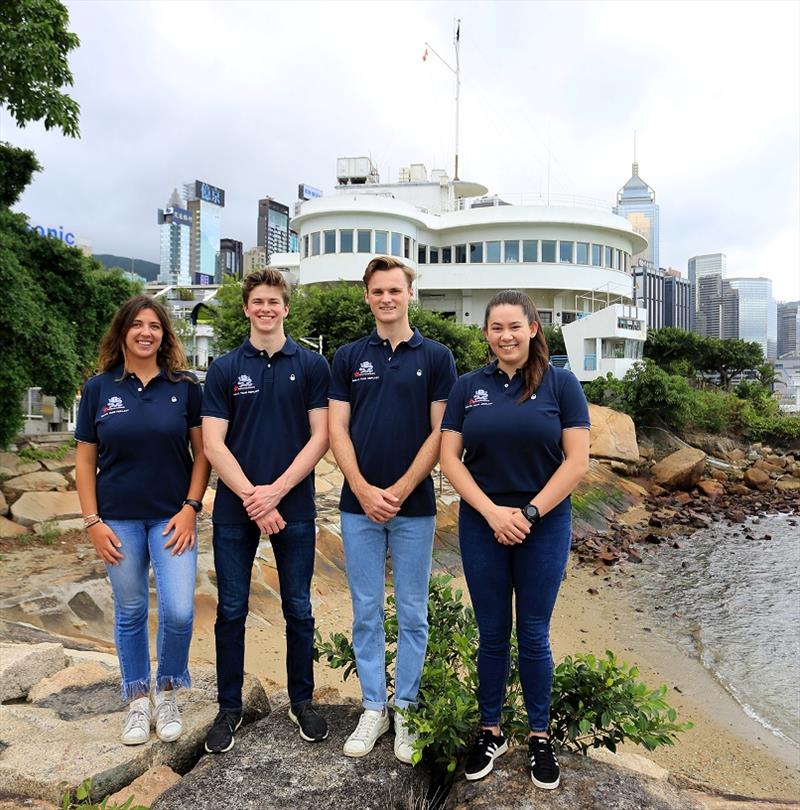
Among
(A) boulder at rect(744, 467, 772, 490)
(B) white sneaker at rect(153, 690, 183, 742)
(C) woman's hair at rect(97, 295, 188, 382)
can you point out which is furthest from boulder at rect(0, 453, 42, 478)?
(A) boulder at rect(744, 467, 772, 490)

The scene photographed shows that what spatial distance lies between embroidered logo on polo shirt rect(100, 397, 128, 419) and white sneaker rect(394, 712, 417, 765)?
2129 mm

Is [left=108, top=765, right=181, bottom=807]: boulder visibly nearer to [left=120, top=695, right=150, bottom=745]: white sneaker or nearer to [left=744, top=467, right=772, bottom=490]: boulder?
Result: [left=120, top=695, right=150, bottom=745]: white sneaker

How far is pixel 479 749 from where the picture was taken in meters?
3.30

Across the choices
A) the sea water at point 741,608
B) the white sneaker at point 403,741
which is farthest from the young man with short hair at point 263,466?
the sea water at point 741,608

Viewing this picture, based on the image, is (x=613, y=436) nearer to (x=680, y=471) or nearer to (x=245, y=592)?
(x=680, y=471)

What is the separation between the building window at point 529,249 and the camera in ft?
117

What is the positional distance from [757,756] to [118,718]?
628 centimetres

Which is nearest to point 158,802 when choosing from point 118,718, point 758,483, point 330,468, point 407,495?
point 118,718

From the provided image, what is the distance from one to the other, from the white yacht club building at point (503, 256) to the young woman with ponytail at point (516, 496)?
2837 cm

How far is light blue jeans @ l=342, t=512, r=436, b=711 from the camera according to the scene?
11.3ft

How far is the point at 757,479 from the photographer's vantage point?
24.2 m

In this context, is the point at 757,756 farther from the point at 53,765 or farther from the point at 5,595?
the point at 5,595

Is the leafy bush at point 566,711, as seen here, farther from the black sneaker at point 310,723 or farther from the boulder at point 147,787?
the boulder at point 147,787

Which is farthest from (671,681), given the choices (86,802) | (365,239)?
(365,239)
